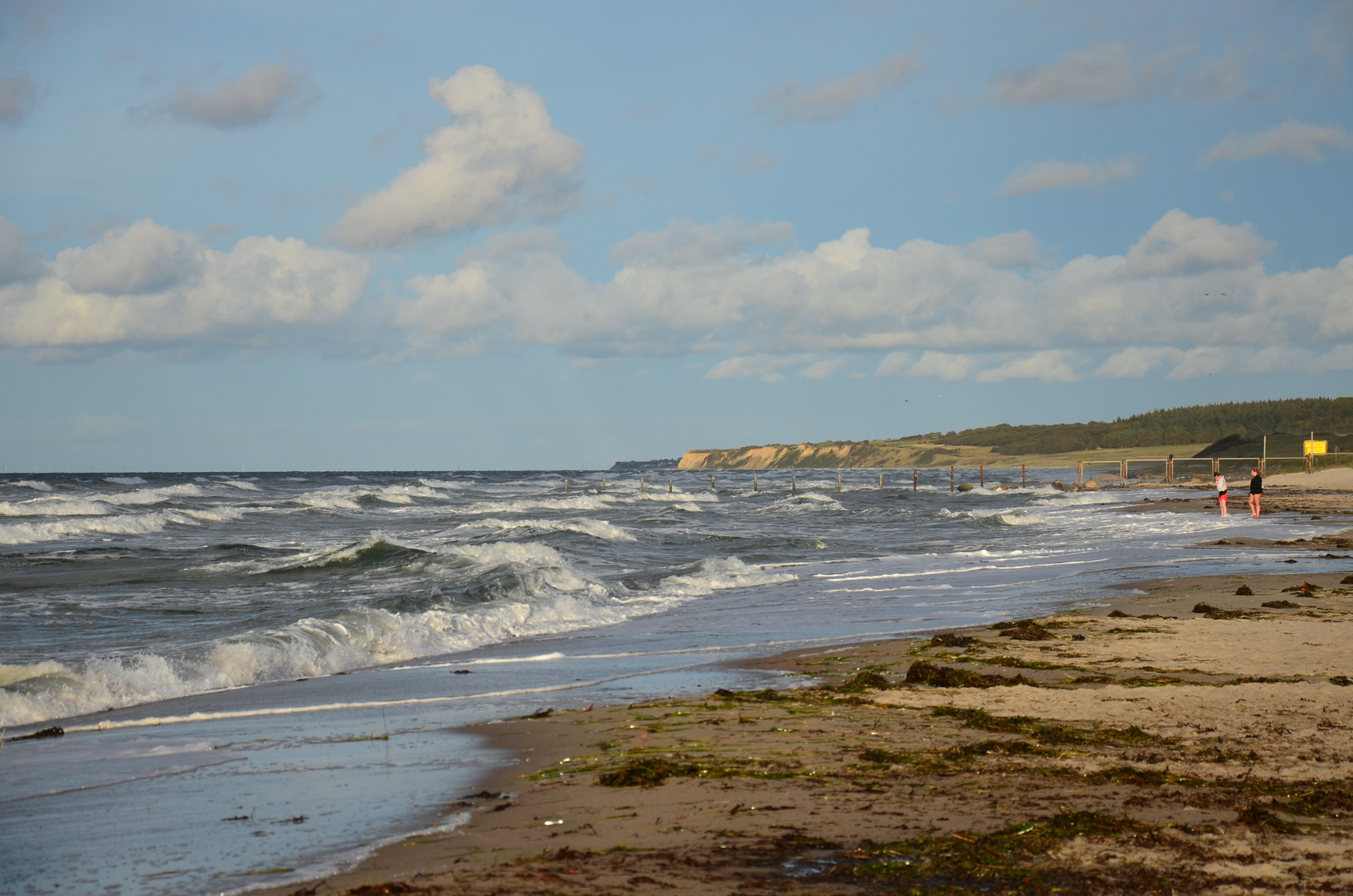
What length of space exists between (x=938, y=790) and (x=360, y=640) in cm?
813

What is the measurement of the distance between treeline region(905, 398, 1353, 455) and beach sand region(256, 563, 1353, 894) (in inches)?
4737

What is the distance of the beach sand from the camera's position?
374cm

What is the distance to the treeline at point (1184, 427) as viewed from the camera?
5172 inches

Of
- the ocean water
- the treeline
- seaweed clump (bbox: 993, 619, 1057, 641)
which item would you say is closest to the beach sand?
the ocean water

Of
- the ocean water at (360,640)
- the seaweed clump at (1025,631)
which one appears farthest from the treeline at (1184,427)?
the seaweed clump at (1025,631)

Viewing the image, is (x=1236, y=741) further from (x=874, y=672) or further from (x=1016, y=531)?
(x=1016, y=531)

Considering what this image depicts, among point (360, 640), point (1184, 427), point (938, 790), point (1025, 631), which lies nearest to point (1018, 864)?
point (938, 790)

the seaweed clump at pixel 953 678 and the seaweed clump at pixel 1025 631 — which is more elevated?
the seaweed clump at pixel 953 678

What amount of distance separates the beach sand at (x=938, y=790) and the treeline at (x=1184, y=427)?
120 m

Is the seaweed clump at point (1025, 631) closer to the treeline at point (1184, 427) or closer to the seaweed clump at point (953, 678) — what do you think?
the seaweed clump at point (953, 678)

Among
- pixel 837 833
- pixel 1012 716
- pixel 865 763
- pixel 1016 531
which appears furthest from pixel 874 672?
pixel 1016 531

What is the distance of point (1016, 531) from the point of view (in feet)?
98.2

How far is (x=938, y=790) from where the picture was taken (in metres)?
4.84

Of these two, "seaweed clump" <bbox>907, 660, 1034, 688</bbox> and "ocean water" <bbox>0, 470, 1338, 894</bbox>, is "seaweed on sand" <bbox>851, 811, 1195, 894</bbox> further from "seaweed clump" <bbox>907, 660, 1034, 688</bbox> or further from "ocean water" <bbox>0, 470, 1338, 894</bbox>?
"seaweed clump" <bbox>907, 660, 1034, 688</bbox>
